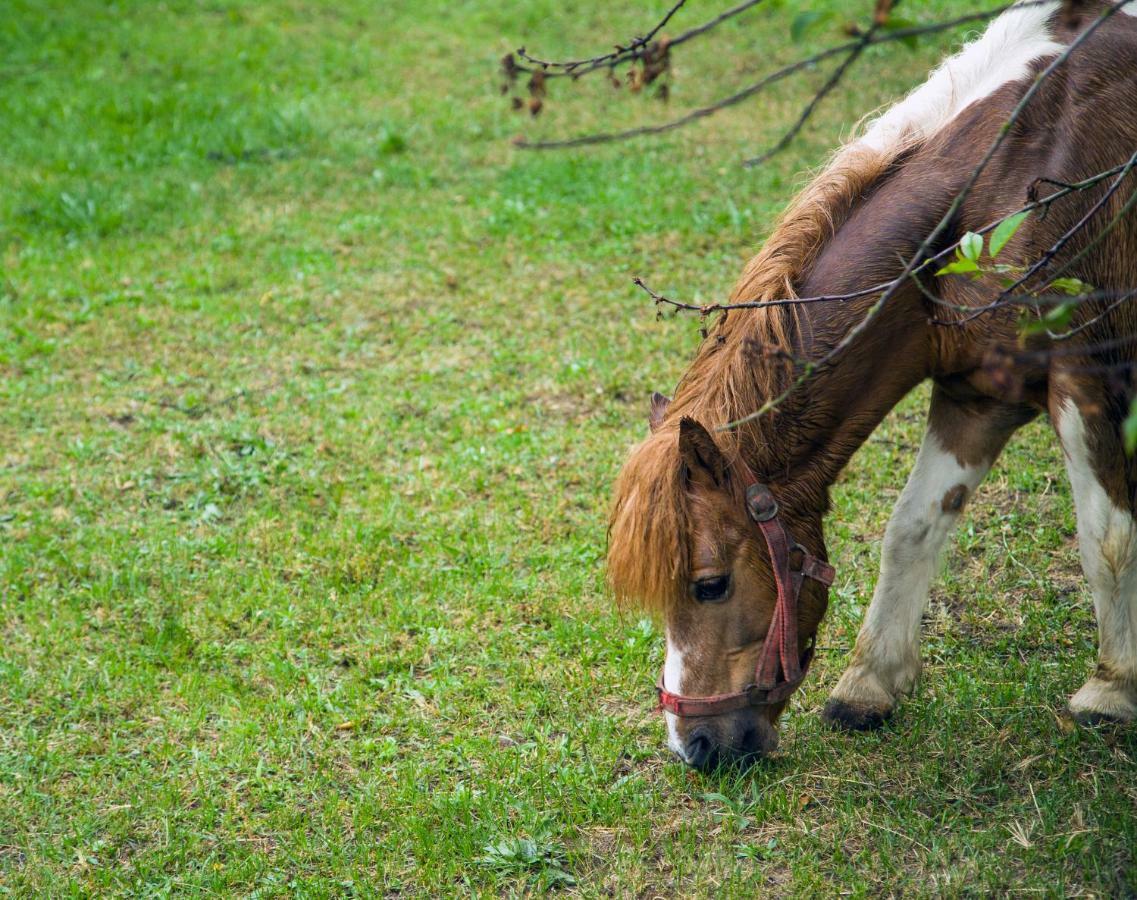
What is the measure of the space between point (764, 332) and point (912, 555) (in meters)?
0.91

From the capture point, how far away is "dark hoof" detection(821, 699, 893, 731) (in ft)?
10.7

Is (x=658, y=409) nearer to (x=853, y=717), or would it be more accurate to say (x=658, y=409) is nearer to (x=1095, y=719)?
(x=853, y=717)

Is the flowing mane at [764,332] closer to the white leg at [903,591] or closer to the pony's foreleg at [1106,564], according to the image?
the white leg at [903,591]

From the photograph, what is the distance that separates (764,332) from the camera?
9.52 ft


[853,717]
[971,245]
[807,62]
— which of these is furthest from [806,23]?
[853,717]

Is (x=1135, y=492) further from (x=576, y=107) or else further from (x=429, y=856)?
(x=576, y=107)

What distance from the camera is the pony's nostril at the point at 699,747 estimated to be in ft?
9.61

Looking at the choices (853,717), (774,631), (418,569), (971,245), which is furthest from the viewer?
(418,569)

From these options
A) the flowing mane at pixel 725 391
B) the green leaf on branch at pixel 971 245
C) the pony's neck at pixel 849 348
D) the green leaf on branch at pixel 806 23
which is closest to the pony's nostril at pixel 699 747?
the flowing mane at pixel 725 391

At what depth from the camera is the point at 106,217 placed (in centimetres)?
777

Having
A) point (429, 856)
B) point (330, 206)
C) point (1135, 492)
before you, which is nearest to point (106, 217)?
point (330, 206)

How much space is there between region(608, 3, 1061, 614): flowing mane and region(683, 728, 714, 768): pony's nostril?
1.18 feet

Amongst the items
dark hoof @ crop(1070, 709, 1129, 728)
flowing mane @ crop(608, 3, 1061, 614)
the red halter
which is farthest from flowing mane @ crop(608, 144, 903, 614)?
dark hoof @ crop(1070, 709, 1129, 728)

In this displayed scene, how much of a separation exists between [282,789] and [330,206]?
5.61 meters
